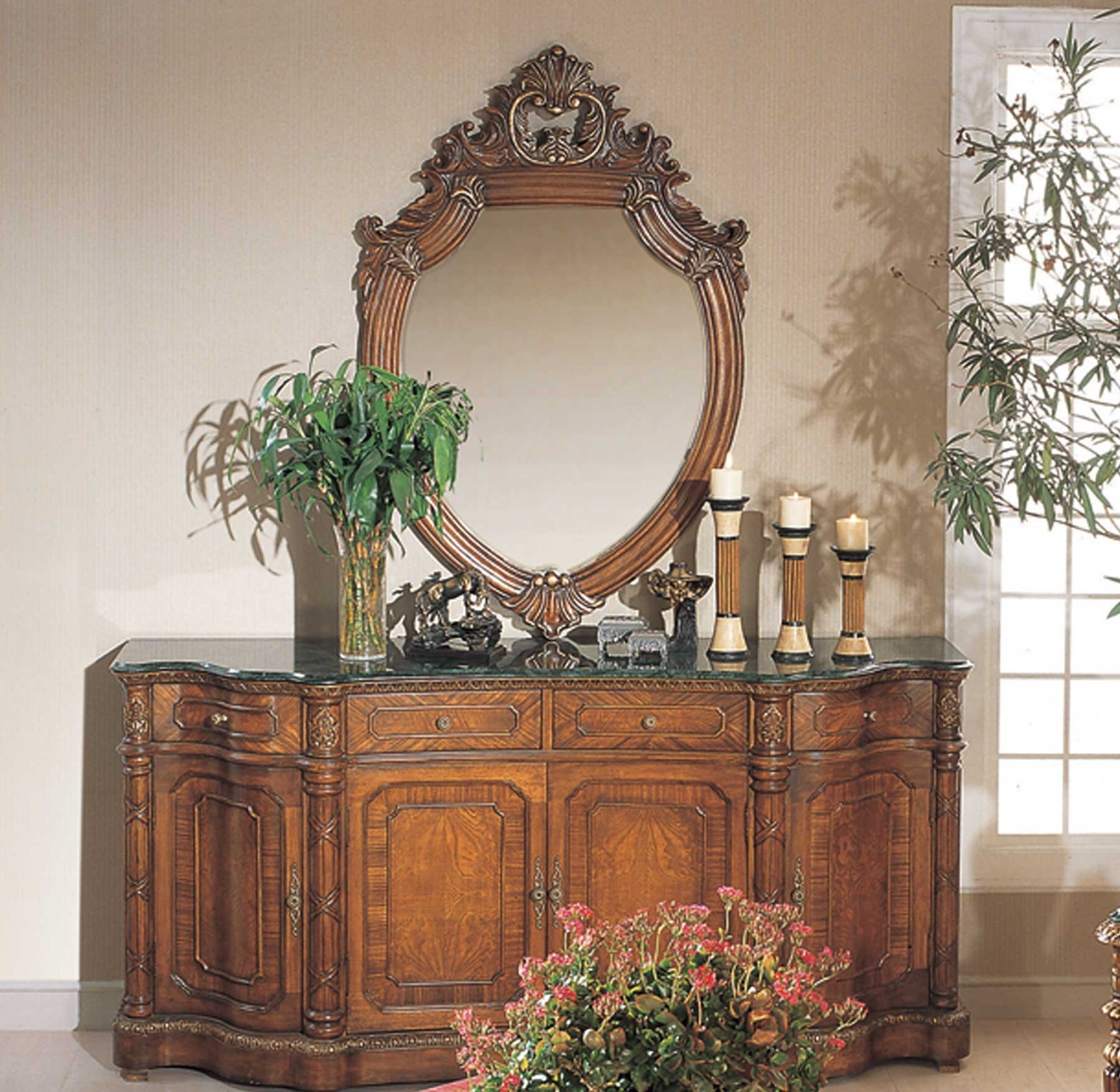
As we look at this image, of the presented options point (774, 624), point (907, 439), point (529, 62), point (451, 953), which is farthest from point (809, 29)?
point (451, 953)

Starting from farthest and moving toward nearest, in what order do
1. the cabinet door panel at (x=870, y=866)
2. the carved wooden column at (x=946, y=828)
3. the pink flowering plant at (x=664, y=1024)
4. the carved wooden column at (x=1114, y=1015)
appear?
the carved wooden column at (x=946, y=828)
the cabinet door panel at (x=870, y=866)
the carved wooden column at (x=1114, y=1015)
the pink flowering plant at (x=664, y=1024)

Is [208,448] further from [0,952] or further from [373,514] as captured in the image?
[0,952]

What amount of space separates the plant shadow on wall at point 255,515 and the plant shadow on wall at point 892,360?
1.32 meters

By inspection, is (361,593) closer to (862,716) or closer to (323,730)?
(323,730)

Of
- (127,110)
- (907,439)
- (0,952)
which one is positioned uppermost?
(127,110)

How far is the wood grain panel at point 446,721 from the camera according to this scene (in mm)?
3359

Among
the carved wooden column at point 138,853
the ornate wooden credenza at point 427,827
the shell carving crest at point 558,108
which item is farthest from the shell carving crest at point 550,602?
the shell carving crest at point 558,108

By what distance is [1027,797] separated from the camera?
3986mm

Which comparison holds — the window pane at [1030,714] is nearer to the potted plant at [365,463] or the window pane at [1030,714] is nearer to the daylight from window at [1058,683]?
the daylight from window at [1058,683]

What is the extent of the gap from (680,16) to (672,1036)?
9.24 ft

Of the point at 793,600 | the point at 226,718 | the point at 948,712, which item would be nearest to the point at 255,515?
the point at 226,718

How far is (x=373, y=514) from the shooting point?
3.43m

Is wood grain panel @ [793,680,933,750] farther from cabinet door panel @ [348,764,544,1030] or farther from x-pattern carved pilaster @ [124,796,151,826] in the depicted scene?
x-pattern carved pilaster @ [124,796,151,826]

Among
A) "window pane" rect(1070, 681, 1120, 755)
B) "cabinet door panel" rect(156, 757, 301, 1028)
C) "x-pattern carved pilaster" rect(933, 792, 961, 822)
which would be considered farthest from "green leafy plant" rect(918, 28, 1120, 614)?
"cabinet door panel" rect(156, 757, 301, 1028)
